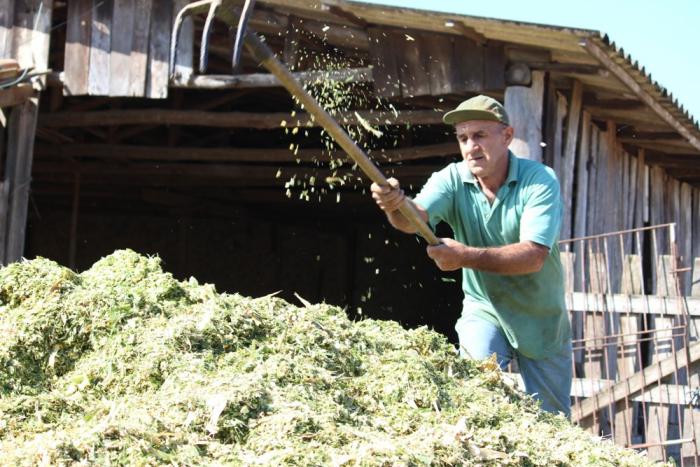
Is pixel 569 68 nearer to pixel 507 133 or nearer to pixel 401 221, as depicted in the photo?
pixel 507 133

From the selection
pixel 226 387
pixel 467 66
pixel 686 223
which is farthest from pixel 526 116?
pixel 686 223

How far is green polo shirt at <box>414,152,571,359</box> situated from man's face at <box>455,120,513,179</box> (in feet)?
0.23

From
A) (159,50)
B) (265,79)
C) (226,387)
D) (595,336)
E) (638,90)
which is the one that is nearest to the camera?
(226,387)

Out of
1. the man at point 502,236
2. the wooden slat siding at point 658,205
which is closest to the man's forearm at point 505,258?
the man at point 502,236

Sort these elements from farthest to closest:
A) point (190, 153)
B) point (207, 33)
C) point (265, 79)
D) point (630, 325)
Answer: point (190, 153) → point (265, 79) → point (630, 325) → point (207, 33)

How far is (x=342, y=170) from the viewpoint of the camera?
38.1ft

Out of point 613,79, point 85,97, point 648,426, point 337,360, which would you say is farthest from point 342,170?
point 337,360

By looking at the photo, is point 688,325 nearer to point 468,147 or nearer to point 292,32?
point 468,147

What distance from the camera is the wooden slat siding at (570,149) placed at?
8.88m

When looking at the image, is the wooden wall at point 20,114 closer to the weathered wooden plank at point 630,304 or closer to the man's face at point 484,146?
the weathered wooden plank at point 630,304

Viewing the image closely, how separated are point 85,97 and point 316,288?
6.43 m

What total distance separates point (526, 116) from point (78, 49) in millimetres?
3659

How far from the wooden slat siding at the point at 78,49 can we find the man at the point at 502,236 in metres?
4.72

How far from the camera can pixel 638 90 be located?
845 centimetres
